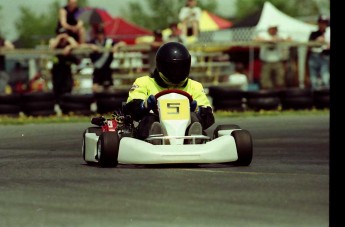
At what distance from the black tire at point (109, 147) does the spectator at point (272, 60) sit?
11321 mm

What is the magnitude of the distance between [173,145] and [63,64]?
898 centimetres

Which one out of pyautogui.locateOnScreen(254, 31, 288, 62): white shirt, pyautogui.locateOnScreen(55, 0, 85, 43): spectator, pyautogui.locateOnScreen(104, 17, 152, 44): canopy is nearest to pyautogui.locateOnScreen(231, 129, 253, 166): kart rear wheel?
pyautogui.locateOnScreen(55, 0, 85, 43): spectator

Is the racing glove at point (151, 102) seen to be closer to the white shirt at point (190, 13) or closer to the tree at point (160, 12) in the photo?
the white shirt at point (190, 13)

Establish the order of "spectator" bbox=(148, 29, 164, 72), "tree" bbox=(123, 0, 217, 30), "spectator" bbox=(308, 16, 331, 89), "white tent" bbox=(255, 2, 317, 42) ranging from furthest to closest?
"tree" bbox=(123, 0, 217, 30) < "white tent" bbox=(255, 2, 317, 42) < "spectator" bbox=(308, 16, 331, 89) < "spectator" bbox=(148, 29, 164, 72)

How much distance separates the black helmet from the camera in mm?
9383

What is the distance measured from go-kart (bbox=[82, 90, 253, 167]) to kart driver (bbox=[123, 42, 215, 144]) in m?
0.08

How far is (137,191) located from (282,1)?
249ft

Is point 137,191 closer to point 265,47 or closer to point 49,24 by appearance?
point 265,47

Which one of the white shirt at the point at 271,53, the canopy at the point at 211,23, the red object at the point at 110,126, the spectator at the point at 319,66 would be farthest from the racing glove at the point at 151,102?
A: the canopy at the point at 211,23

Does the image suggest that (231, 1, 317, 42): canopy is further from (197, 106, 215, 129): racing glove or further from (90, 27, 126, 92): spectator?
(197, 106, 215, 129): racing glove

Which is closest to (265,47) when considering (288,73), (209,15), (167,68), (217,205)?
(288,73)

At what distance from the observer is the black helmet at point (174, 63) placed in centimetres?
938

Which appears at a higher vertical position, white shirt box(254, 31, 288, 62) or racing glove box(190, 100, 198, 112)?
racing glove box(190, 100, 198, 112)
